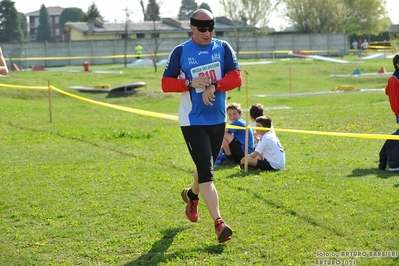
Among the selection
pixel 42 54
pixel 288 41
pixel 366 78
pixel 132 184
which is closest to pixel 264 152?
pixel 132 184

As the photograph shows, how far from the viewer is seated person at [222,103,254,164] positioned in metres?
10.2

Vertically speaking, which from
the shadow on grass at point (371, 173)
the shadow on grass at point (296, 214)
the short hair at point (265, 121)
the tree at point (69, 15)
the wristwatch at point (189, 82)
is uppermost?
the tree at point (69, 15)

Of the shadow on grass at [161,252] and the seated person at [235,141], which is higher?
the seated person at [235,141]

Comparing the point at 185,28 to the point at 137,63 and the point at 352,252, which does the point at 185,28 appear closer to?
the point at 137,63

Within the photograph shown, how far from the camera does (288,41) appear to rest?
63.7 meters

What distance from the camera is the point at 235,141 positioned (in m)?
10.2

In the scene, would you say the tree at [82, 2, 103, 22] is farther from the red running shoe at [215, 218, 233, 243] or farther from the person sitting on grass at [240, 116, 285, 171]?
the red running shoe at [215, 218, 233, 243]

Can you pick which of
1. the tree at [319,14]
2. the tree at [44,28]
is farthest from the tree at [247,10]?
the tree at [44,28]

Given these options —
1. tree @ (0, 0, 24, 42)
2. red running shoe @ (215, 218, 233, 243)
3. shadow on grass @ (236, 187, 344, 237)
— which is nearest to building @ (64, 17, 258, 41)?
tree @ (0, 0, 24, 42)

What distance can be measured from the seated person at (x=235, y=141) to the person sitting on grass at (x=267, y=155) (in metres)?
0.50

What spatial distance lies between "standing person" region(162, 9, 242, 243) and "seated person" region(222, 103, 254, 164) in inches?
150

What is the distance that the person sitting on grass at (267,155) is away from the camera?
9.42 meters

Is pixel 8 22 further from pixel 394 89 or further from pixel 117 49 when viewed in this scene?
pixel 394 89

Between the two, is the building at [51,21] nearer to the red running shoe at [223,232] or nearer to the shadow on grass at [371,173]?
the shadow on grass at [371,173]
